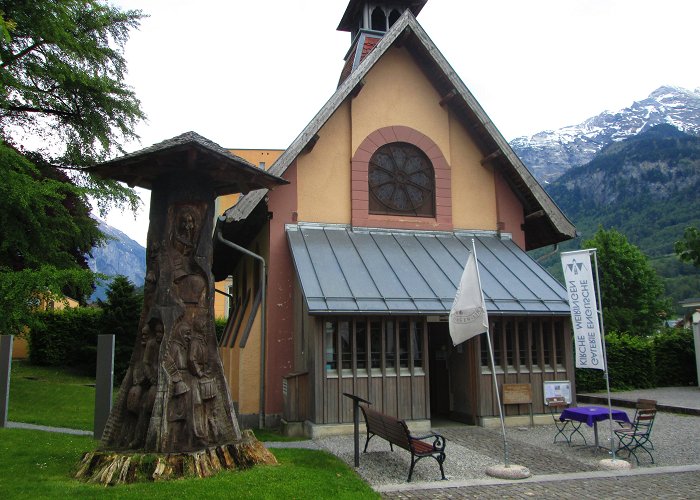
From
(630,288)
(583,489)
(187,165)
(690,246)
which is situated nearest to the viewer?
(583,489)

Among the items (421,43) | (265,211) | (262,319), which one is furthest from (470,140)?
(262,319)

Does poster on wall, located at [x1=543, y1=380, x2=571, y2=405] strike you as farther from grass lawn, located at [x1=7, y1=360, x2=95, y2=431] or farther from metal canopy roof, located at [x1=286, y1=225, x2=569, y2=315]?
grass lawn, located at [x1=7, y1=360, x2=95, y2=431]

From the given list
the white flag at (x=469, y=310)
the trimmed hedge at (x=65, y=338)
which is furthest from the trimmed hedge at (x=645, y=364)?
the trimmed hedge at (x=65, y=338)

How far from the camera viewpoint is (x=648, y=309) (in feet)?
149

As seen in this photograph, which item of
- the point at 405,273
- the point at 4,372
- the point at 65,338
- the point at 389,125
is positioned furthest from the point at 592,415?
the point at 65,338

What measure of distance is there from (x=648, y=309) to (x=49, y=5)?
42582mm

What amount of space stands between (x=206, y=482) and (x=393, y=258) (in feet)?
26.3

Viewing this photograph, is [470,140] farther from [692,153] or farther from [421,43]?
[692,153]

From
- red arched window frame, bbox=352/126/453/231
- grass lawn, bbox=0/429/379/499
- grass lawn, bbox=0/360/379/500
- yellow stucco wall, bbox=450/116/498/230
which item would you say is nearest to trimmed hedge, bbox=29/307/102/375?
grass lawn, bbox=0/360/379/500

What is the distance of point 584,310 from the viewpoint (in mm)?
10484

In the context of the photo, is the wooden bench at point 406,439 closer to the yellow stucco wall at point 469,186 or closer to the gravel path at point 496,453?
the gravel path at point 496,453

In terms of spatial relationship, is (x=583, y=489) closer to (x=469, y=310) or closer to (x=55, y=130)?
(x=469, y=310)

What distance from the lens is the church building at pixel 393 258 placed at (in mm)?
13047

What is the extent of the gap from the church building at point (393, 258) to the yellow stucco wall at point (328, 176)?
35 mm
